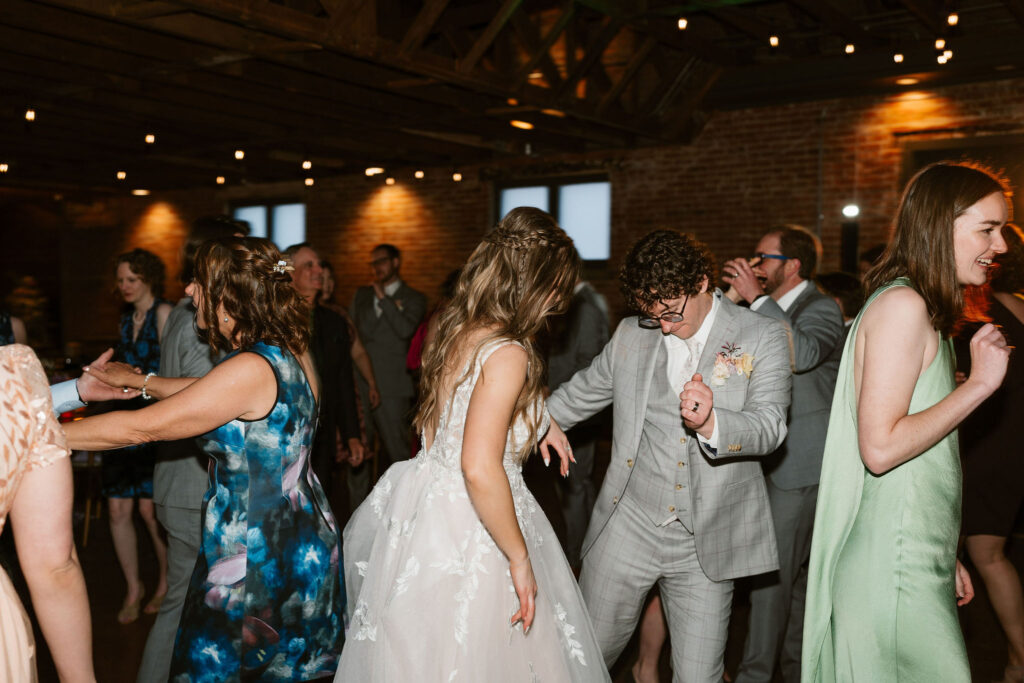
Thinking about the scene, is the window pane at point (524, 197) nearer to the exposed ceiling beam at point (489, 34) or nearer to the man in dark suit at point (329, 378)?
the exposed ceiling beam at point (489, 34)

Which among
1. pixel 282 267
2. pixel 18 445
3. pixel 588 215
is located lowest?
pixel 18 445

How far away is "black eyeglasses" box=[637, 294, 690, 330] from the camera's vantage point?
2537 mm

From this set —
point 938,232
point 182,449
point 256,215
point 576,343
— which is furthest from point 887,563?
point 256,215

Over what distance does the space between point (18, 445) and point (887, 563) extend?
5.78 ft

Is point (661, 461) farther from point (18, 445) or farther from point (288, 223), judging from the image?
point (288, 223)

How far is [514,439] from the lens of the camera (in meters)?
2.17

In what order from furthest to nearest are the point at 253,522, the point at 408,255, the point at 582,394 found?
the point at 408,255, the point at 582,394, the point at 253,522

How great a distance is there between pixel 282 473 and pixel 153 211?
1352 cm

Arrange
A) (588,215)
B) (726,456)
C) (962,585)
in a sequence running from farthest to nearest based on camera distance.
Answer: (588,215)
(726,456)
(962,585)

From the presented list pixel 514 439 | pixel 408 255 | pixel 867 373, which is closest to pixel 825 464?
pixel 867 373

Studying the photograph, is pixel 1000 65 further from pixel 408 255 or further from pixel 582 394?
pixel 408 255

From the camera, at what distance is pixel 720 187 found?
9156mm

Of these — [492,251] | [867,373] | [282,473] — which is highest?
[492,251]

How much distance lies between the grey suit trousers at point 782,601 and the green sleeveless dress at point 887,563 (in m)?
1.23
